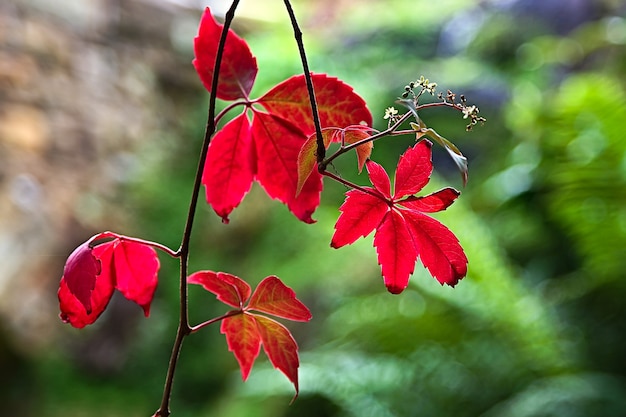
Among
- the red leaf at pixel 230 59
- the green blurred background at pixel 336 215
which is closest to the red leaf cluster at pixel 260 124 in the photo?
the red leaf at pixel 230 59

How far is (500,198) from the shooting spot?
174cm

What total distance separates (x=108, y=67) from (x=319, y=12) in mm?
1096

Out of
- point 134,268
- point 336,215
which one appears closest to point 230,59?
point 134,268

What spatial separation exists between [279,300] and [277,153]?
10 cm

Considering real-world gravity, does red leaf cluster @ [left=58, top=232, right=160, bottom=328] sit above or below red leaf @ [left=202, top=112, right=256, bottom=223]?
below

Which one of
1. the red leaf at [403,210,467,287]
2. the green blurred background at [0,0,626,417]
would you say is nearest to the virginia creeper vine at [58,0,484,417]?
the red leaf at [403,210,467,287]

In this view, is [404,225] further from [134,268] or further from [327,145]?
[134,268]

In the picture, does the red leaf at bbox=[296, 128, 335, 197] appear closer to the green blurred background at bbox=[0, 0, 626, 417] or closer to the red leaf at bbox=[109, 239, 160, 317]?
the red leaf at bbox=[109, 239, 160, 317]

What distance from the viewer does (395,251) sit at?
343 millimetres

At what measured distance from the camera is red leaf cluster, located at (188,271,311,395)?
373 mm

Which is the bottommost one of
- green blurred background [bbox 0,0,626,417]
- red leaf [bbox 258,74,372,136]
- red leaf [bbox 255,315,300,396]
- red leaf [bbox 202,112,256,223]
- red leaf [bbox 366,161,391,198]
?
red leaf [bbox 255,315,300,396]

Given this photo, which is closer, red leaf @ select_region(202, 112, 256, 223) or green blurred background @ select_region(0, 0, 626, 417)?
red leaf @ select_region(202, 112, 256, 223)

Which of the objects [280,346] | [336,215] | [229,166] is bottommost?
[280,346]

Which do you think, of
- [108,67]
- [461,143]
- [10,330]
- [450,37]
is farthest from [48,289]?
[450,37]
